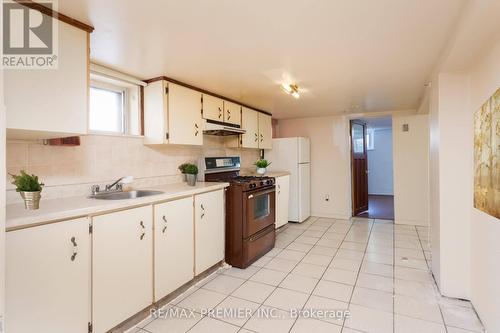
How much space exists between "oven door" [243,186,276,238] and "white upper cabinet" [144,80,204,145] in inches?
38.1

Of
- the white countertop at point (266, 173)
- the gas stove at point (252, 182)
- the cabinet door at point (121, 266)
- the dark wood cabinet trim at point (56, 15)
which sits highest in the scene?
the dark wood cabinet trim at point (56, 15)

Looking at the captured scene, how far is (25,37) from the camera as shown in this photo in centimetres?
146

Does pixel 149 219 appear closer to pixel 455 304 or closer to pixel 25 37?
pixel 25 37

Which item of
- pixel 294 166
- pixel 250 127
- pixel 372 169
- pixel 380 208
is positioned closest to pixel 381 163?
pixel 372 169

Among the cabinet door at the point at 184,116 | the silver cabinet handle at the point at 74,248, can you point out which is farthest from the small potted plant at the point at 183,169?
the silver cabinet handle at the point at 74,248

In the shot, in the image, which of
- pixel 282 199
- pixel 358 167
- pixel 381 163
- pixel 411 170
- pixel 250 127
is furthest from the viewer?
pixel 381 163

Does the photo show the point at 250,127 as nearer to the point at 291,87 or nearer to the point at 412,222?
the point at 291,87

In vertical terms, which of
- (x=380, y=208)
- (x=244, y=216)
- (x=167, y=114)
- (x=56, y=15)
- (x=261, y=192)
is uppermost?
(x=56, y=15)

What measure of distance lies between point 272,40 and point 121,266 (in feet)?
6.39

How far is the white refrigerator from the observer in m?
4.84

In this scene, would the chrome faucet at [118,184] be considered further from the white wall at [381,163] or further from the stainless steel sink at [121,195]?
the white wall at [381,163]

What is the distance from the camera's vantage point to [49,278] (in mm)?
1471

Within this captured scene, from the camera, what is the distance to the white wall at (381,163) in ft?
26.8

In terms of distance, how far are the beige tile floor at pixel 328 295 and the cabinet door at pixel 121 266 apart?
244 mm
